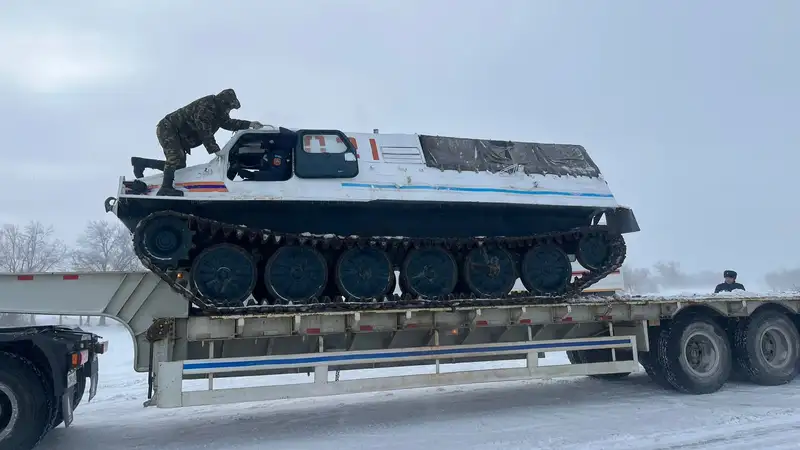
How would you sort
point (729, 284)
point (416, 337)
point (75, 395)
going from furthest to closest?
point (729, 284)
point (416, 337)
point (75, 395)

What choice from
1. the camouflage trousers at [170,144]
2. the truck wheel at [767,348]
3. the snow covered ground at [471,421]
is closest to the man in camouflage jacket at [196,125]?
the camouflage trousers at [170,144]

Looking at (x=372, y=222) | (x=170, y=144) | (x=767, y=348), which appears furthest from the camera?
(x=767, y=348)

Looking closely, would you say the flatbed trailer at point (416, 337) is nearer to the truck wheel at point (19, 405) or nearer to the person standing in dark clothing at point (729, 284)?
the truck wheel at point (19, 405)

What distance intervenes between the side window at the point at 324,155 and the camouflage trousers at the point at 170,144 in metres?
1.51

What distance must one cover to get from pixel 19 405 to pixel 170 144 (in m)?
3.48

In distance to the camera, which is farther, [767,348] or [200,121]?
[767,348]

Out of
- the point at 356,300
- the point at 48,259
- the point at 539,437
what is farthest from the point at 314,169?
the point at 48,259

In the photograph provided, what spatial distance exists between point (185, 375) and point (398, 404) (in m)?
3.40

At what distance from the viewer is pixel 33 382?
5.85 m

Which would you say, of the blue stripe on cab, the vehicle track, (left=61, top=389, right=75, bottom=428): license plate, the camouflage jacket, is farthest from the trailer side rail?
the camouflage jacket

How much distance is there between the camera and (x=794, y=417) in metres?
7.18

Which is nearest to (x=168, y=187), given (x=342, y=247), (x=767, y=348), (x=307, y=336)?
(x=342, y=247)

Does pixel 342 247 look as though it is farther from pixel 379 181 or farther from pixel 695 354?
pixel 695 354

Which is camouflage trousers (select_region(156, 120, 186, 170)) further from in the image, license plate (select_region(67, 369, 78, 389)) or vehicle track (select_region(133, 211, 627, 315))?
license plate (select_region(67, 369, 78, 389))
